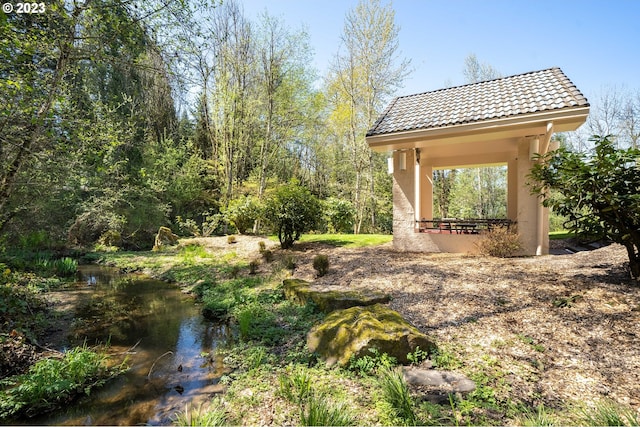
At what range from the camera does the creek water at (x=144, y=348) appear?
9.75ft

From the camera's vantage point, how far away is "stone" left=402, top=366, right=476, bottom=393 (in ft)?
9.00

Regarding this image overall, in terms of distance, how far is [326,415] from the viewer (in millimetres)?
2316

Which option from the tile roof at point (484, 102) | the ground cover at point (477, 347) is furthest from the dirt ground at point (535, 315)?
the tile roof at point (484, 102)

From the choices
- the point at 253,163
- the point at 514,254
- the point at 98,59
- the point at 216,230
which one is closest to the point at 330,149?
the point at 253,163

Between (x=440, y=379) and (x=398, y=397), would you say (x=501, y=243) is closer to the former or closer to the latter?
(x=440, y=379)

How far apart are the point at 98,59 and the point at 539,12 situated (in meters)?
9.81

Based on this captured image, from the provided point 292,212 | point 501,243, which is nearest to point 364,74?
point 292,212

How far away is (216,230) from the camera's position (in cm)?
1606

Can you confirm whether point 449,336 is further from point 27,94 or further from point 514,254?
point 27,94

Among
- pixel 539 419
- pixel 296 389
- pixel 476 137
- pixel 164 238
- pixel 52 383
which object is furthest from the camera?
pixel 164 238

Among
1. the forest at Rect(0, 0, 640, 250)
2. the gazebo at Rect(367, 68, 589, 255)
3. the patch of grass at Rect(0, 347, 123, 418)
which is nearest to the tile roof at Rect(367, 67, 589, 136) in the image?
the gazebo at Rect(367, 68, 589, 255)

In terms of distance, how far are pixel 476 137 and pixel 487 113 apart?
60 centimetres

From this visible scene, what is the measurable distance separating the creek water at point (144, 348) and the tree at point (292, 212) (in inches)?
135

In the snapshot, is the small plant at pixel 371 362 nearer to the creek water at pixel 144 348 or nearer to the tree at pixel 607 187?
the creek water at pixel 144 348
